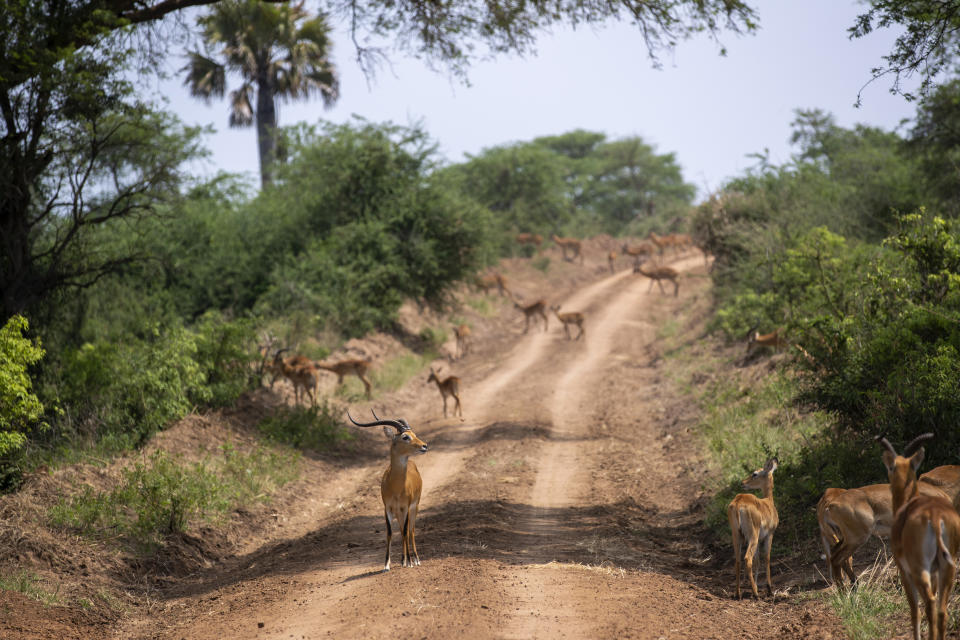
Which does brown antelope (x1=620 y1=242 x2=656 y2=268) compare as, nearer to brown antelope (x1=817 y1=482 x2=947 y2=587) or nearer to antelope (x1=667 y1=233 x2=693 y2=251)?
antelope (x1=667 y1=233 x2=693 y2=251)

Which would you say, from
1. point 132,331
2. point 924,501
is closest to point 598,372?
point 132,331

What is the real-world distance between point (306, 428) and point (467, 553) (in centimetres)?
807

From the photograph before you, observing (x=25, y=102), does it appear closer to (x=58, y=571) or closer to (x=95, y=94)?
(x=95, y=94)

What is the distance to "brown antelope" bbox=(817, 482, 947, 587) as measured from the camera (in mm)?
7594

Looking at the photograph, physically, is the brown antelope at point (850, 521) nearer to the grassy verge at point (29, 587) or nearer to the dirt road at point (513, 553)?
the dirt road at point (513, 553)

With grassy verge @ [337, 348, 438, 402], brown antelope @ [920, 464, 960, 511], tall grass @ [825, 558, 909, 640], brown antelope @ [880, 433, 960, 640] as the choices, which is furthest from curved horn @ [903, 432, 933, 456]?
grassy verge @ [337, 348, 438, 402]

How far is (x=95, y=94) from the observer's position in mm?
14164

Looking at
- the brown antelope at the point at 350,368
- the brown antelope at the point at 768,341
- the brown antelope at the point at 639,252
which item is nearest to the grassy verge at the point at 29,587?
the brown antelope at the point at 350,368

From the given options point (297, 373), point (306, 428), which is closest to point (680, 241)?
point (297, 373)

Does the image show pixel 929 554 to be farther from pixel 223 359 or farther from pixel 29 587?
pixel 223 359

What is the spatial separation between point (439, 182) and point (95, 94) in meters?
15.5

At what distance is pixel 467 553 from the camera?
909cm

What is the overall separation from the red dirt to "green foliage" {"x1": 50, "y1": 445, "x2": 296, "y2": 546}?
1.08 ft

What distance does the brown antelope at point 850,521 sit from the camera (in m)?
7.59
